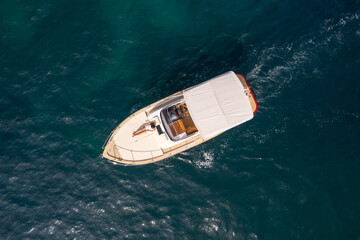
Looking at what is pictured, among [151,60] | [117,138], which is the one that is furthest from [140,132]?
[151,60]

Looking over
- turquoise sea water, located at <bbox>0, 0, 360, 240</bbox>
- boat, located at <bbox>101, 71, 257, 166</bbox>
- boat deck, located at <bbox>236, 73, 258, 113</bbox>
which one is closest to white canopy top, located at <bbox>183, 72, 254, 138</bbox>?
boat, located at <bbox>101, 71, 257, 166</bbox>

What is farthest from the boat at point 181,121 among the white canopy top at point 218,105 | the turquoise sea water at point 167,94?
the turquoise sea water at point 167,94

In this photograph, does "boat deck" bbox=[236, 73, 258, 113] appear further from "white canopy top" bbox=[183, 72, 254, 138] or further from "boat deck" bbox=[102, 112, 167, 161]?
"boat deck" bbox=[102, 112, 167, 161]

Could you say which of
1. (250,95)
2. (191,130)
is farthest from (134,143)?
(250,95)

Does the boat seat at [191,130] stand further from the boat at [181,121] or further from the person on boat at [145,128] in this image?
the person on boat at [145,128]

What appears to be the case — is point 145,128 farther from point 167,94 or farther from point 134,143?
point 167,94

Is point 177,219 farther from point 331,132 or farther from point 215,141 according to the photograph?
point 331,132
